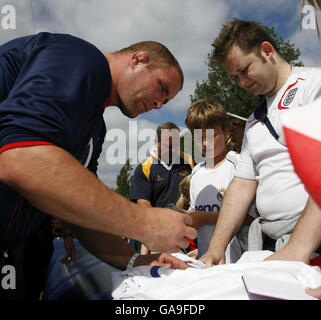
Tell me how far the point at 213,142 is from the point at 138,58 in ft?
4.08

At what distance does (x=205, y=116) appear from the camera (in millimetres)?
2604

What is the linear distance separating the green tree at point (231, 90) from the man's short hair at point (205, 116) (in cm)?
1611

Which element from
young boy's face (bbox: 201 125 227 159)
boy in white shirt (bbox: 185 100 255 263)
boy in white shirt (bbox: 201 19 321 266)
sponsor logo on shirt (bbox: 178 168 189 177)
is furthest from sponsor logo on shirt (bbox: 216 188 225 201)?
sponsor logo on shirt (bbox: 178 168 189 177)

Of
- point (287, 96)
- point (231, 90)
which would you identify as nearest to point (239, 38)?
point (287, 96)

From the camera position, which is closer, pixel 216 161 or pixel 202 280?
pixel 202 280

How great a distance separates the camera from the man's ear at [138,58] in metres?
1.53

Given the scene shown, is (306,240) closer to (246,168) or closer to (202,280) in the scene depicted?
(202,280)

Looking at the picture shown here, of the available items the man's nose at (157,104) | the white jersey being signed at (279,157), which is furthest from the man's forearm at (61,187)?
the white jersey being signed at (279,157)

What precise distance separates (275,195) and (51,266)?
1.38 metres

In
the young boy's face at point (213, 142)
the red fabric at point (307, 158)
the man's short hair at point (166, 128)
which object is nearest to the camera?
the red fabric at point (307, 158)

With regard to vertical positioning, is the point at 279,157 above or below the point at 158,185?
above

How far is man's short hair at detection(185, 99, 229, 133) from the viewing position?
8.56 feet

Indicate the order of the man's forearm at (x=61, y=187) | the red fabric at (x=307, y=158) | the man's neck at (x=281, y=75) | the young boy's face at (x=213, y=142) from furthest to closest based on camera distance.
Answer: the young boy's face at (x=213, y=142), the man's neck at (x=281, y=75), the man's forearm at (x=61, y=187), the red fabric at (x=307, y=158)

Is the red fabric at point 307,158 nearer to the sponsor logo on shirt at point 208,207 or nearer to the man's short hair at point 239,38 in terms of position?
the man's short hair at point 239,38
